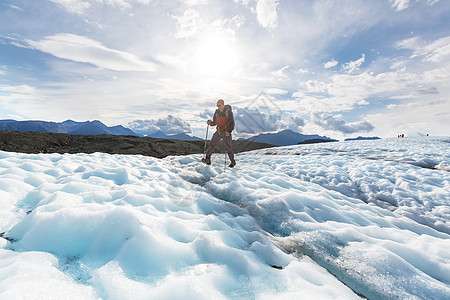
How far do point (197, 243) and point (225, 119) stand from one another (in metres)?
6.95

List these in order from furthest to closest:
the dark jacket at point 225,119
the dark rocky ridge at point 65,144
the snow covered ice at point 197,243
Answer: the dark rocky ridge at point 65,144 → the dark jacket at point 225,119 → the snow covered ice at point 197,243

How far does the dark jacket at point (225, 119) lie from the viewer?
9.32m

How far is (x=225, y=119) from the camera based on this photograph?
933cm

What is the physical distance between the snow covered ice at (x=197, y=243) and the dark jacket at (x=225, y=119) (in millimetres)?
3865

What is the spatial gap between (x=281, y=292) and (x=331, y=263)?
4.74 ft

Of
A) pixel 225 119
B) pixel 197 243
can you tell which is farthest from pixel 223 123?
pixel 197 243

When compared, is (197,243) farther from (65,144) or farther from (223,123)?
(65,144)

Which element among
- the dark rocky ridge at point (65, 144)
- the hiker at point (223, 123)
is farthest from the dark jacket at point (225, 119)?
the dark rocky ridge at point (65, 144)

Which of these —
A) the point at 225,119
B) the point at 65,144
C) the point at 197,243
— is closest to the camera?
the point at 197,243

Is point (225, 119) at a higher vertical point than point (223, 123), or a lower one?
higher

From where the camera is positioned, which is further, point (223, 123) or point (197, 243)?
point (223, 123)

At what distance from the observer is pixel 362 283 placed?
2.89m

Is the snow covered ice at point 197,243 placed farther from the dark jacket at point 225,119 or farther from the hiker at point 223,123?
the dark jacket at point 225,119

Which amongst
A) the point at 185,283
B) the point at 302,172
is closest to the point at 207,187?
the point at 185,283
